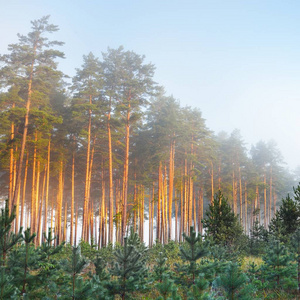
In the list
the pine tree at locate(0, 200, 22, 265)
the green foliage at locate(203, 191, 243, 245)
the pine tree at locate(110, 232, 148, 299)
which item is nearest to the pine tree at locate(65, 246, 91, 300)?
the pine tree at locate(110, 232, 148, 299)

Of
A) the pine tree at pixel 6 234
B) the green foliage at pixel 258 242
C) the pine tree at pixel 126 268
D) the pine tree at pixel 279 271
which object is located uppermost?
the pine tree at pixel 6 234

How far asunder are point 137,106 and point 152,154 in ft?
18.3

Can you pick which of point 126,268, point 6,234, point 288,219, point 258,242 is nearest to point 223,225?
point 288,219

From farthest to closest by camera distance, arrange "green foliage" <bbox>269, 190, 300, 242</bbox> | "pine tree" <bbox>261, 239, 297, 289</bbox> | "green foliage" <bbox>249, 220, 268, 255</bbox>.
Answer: "green foliage" <bbox>249, 220, 268, 255</bbox> < "green foliage" <bbox>269, 190, 300, 242</bbox> < "pine tree" <bbox>261, 239, 297, 289</bbox>

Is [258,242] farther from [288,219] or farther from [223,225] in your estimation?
[223,225]

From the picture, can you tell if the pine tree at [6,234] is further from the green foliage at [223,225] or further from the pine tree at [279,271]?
the green foliage at [223,225]

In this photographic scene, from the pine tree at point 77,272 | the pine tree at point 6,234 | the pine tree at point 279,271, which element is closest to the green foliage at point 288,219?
the pine tree at point 279,271

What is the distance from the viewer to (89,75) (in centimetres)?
2395

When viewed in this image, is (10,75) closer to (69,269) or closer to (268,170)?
(69,269)

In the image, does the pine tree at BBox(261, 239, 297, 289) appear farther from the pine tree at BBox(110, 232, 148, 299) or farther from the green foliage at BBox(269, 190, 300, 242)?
the green foliage at BBox(269, 190, 300, 242)

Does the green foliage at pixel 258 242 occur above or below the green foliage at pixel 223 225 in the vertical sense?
below

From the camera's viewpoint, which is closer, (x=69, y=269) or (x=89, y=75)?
(x=69, y=269)

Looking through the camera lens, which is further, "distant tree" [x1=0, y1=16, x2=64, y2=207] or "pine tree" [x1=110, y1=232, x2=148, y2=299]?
"distant tree" [x1=0, y1=16, x2=64, y2=207]

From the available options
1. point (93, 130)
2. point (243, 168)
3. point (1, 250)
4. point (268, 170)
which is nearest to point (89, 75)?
point (93, 130)
